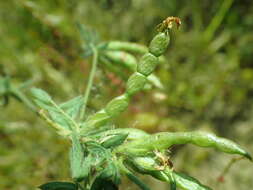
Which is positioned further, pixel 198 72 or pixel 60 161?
pixel 198 72

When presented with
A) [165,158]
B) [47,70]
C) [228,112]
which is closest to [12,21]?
[47,70]

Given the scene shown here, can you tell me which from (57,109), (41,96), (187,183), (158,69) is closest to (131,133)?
(187,183)

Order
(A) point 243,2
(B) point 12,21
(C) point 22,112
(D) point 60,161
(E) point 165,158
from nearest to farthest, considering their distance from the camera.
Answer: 1. (E) point 165,158
2. (D) point 60,161
3. (C) point 22,112
4. (B) point 12,21
5. (A) point 243,2

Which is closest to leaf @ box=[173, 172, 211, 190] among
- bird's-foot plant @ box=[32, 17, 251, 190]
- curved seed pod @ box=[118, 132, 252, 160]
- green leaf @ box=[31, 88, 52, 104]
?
bird's-foot plant @ box=[32, 17, 251, 190]

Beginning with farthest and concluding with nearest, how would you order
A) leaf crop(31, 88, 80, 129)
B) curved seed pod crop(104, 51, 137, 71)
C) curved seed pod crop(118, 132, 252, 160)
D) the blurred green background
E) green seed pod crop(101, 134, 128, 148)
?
the blurred green background < curved seed pod crop(104, 51, 137, 71) < leaf crop(31, 88, 80, 129) < green seed pod crop(101, 134, 128, 148) < curved seed pod crop(118, 132, 252, 160)

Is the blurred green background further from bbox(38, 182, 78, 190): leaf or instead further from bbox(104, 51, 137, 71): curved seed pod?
bbox(38, 182, 78, 190): leaf

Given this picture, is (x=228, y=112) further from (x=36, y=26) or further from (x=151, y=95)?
(x=36, y=26)

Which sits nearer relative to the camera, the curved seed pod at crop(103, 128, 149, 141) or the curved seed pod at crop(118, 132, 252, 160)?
the curved seed pod at crop(118, 132, 252, 160)
